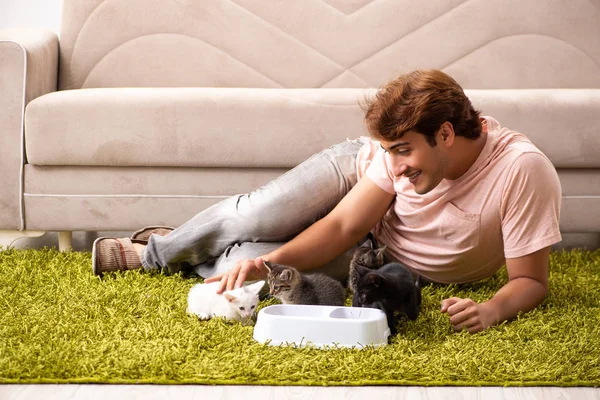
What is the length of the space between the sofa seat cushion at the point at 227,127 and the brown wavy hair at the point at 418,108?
80cm

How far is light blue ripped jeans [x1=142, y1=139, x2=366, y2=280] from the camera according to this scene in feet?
7.27

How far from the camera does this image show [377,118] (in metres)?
1.77

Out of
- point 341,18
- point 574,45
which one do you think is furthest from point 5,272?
point 574,45

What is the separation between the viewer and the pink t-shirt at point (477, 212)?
6.00ft

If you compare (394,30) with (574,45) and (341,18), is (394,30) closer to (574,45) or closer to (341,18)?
(341,18)

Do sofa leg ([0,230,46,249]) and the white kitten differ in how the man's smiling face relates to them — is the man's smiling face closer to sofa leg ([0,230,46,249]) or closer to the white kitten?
the white kitten

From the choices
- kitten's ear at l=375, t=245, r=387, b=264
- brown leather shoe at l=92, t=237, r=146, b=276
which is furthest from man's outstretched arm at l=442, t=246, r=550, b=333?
brown leather shoe at l=92, t=237, r=146, b=276

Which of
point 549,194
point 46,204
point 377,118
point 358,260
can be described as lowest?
point 46,204

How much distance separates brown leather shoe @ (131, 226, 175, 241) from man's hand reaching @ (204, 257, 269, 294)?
1.96 feet

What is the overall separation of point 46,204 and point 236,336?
125cm

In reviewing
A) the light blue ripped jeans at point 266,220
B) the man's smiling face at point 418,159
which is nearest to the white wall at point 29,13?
the light blue ripped jeans at point 266,220

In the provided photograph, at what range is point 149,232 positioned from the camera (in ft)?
8.21

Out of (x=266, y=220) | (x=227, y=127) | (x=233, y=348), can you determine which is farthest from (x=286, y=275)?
(x=227, y=127)

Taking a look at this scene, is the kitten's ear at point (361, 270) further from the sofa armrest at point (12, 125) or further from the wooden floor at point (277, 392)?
the sofa armrest at point (12, 125)
